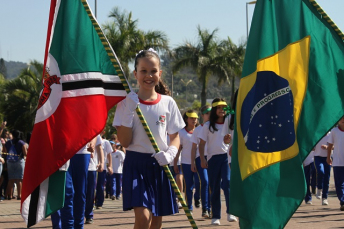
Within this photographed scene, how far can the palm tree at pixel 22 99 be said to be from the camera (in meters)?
40.6

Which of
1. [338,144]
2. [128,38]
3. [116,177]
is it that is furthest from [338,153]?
[128,38]

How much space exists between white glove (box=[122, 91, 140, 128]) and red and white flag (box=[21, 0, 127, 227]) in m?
0.38

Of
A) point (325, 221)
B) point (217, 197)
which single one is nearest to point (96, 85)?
point (217, 197)

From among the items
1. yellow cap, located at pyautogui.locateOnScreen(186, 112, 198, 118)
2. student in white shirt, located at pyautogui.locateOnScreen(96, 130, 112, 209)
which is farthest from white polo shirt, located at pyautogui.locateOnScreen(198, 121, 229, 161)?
student in white shirt, located at pyautogui.locateOnScreen(96, 130, 112, 209)

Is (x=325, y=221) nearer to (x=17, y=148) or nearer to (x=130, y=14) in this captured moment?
(x=17, y=148)

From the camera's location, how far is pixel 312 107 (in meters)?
6.38

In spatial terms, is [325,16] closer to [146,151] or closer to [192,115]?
[146,151]

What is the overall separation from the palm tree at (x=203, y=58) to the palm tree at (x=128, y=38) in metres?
4.75

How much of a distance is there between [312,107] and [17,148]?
1405cm

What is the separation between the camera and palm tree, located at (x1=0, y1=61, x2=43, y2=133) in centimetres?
4056

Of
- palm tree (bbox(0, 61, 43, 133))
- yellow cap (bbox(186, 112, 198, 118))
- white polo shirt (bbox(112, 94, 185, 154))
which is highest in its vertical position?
palm tree (bbox(0, 61, 43, 133))

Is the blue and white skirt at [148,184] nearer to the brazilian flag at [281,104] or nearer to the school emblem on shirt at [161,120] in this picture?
the school emblem on shirt at [161,120]

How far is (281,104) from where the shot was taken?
20.9 feet

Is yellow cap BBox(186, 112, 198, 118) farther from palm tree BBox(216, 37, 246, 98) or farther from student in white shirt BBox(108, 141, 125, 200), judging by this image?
palm tree BBox(216, 37, 246, 98)
